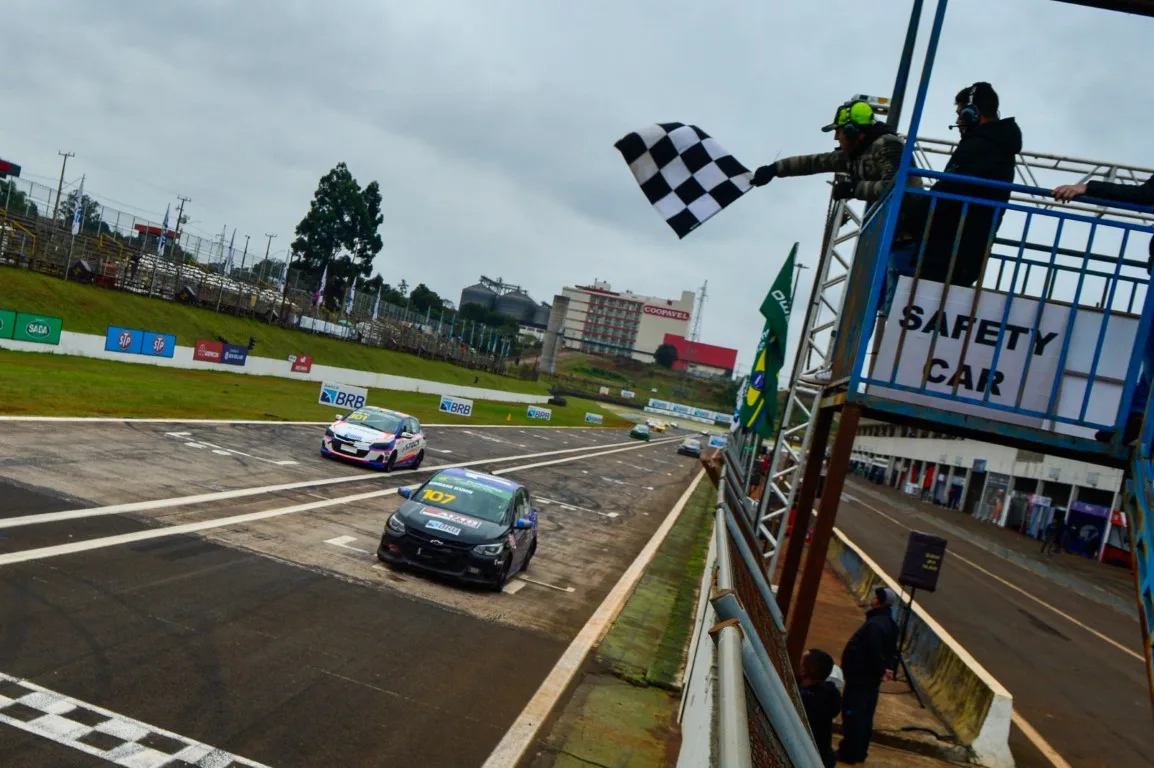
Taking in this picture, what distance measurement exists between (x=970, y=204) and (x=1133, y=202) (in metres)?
0.88

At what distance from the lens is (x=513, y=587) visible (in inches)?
567

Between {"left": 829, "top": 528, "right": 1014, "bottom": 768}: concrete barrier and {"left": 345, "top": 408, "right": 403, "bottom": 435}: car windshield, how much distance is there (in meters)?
14.4

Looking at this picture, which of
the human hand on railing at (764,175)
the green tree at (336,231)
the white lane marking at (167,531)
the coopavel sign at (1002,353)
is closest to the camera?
the coopavel sign at (1002,353)

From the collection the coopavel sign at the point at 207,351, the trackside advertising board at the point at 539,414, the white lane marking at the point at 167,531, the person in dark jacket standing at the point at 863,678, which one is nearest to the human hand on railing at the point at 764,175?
the person in dark jacket standing at the point at 863,678

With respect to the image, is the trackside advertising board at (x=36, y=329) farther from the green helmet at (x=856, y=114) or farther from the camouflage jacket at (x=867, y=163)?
the green helmet at (x=856, y=114)

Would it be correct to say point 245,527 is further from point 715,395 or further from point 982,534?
point 715,395

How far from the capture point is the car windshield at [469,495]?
14445mm

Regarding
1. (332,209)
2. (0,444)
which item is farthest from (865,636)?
(332,209)

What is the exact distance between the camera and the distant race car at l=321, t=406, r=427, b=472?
24.4 meters

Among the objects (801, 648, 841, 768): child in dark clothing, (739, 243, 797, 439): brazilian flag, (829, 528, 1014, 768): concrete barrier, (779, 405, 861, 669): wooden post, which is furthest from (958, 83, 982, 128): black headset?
(829, 528, 1014, 768): concrete barrier

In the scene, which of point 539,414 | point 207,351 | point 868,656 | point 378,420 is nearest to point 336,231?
point 539,414

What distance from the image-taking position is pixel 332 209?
101188 millimetres

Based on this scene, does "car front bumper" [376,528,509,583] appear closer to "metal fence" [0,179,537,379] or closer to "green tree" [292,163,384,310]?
"metal fence" [0,179,537,379]

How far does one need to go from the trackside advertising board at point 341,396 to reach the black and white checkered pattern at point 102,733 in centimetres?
3480
